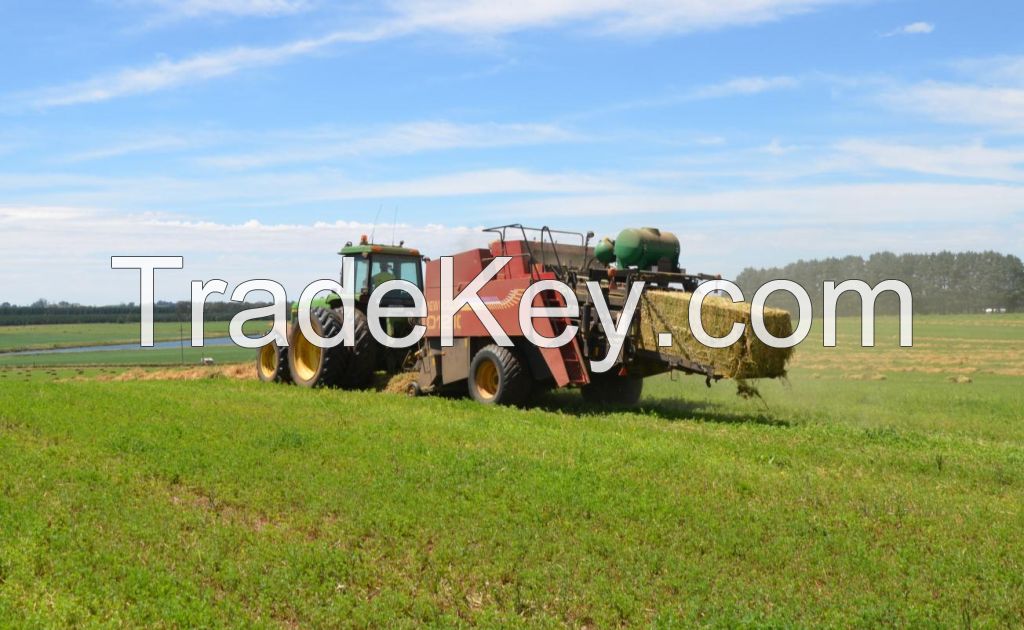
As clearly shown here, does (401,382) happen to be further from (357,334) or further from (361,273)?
(361,273)

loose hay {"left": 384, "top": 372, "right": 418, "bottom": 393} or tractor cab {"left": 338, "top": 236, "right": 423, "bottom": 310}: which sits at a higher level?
tractor cab {"left": 338, "top": 236, "right": 423, "bottom": 310}

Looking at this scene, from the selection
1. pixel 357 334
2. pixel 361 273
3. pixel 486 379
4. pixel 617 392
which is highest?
pixel 361 273

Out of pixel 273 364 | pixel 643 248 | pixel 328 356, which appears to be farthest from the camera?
pixel 273 364

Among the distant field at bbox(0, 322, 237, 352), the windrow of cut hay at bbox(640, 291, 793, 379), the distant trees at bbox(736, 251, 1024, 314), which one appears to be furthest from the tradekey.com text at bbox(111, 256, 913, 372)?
the distant trees at bbox(736, 251, 1024, 314)

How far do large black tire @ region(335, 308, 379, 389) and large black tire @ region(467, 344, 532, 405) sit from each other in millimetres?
2553

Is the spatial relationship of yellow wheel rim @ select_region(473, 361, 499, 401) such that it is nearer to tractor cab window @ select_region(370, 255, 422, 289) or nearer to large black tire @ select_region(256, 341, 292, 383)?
tractor cab window @ select_region(370, 255, 422, 289)

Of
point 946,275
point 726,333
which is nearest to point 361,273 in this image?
point 726,333

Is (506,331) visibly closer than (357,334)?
Yes

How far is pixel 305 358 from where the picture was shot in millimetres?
18375

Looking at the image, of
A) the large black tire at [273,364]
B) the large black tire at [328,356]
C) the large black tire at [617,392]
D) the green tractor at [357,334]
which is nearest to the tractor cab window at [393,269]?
the green tractor at [357,334]

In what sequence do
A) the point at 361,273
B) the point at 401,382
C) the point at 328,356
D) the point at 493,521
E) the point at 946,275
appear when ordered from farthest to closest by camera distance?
1. the point at 946,275
2. the point at 361,273
3. the point at 401,382
4. the point at 328,356
5. the point at 493,521

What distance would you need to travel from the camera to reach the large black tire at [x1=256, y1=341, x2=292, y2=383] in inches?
714

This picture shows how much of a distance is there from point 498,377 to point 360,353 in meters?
3.35

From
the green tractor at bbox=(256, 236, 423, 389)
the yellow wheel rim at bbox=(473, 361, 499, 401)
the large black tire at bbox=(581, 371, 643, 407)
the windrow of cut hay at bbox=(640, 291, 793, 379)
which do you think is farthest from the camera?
the green tractor at bbox=(256, 236, 423, 389)
